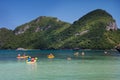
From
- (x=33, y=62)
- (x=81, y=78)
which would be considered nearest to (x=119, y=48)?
(x=33, y=62)

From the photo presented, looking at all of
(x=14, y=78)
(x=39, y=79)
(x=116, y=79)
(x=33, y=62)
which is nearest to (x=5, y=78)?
(x=14, y=78)

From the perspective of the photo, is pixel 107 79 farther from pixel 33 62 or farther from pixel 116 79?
pixel 33 62

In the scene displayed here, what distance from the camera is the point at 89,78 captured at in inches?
1383

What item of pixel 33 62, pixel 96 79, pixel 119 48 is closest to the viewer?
pixel 96 79

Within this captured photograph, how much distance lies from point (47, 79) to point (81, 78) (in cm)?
372

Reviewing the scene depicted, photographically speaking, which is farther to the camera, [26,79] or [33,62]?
[33,62]

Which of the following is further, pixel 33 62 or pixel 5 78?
pixel 33 62

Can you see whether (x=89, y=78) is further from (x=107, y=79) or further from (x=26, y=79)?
(x=26, y=79)

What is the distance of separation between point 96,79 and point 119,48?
5856 centimetres

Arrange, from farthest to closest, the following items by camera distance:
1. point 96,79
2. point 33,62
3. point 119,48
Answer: point 119,48 → point 33,62 → point 96,79

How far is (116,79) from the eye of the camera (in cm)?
3438

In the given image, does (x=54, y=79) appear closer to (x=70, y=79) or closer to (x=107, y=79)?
(x=70, y=79)

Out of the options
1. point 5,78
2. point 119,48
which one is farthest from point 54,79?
point 119,48

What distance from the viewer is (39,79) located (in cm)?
3491
